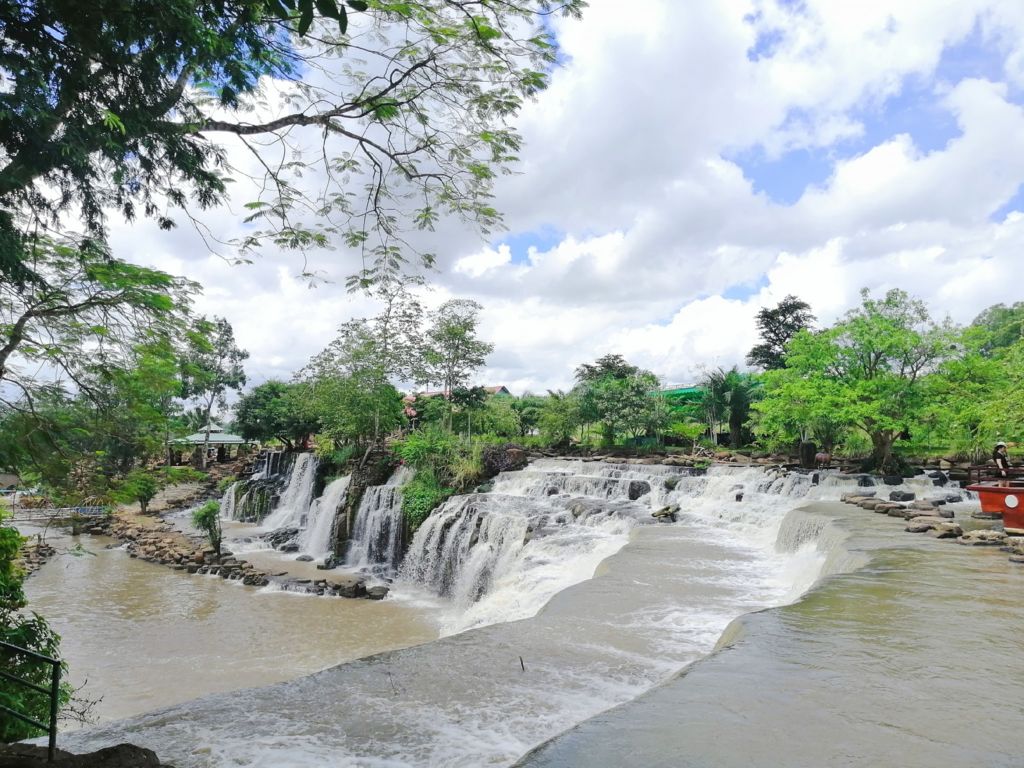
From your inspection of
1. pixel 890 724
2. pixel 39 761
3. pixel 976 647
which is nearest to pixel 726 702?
pixel 890 724

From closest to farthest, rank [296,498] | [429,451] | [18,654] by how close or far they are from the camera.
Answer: [18,654] < [429,451] < [296,498]

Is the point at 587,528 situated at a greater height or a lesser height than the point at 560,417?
lesser

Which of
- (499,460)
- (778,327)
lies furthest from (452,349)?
(778,327)

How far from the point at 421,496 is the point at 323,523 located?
13.4 feet

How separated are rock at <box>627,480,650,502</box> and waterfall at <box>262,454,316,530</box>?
12292 millimetres

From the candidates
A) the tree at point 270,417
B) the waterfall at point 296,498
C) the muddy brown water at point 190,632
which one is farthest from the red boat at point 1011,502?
the tree at point 270,417

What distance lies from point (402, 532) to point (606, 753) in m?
13.3

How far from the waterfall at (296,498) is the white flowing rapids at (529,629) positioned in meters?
8.64

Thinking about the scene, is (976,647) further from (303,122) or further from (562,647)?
(303,122)

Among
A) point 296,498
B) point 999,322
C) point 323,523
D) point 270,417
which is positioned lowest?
point 323,523

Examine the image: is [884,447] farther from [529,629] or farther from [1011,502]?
[529,629]

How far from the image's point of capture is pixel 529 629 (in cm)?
617

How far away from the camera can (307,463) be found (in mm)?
23188

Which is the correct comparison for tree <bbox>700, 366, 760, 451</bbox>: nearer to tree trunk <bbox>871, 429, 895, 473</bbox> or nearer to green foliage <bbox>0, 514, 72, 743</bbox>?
tree trunk <bbox>871, 429, 895, 473</bbox>
